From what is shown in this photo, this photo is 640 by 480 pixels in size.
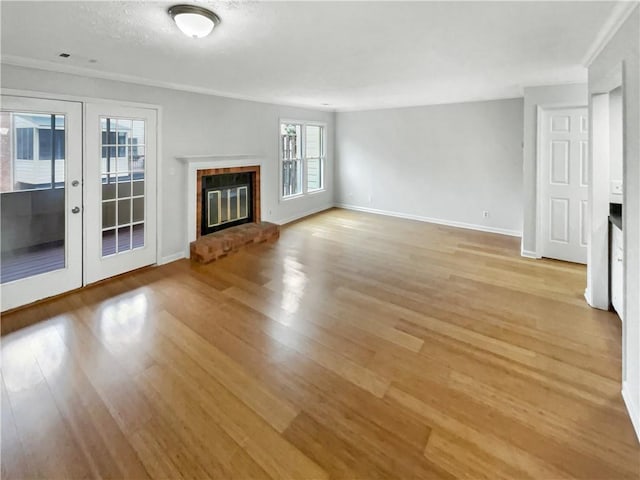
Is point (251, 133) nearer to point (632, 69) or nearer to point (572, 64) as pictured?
point (572, 64)

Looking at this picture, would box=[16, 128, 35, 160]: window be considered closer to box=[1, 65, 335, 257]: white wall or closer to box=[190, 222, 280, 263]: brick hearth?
box=[1, 65, 335, 257]: white wall

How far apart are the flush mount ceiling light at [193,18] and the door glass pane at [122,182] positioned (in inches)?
93.6

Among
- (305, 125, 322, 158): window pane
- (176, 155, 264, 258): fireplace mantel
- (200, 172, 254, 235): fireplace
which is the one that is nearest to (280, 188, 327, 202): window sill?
(305, 125, 322, 158): window pane

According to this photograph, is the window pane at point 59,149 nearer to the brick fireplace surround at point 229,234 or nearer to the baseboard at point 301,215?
the brick fireplace surround at point 229,234

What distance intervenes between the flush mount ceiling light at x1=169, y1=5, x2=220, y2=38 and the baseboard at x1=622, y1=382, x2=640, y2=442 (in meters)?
3.49

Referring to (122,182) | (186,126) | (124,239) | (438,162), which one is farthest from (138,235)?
(438,162)

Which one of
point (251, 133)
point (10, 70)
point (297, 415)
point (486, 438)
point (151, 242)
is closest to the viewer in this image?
point (486, 438)

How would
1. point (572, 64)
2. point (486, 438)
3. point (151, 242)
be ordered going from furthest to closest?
point (151, 242), point (572, 64), point (486, 438)

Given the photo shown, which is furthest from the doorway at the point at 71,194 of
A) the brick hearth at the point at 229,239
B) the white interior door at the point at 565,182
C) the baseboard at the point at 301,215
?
the white interior door at the point at 565,182

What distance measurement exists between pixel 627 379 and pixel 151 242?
5042mm

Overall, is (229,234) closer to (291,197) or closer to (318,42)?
(291,197)

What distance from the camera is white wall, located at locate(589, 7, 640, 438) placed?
1.92 metres

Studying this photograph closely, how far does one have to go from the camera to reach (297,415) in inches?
79.8

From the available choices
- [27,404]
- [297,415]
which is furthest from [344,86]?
[27,404]
